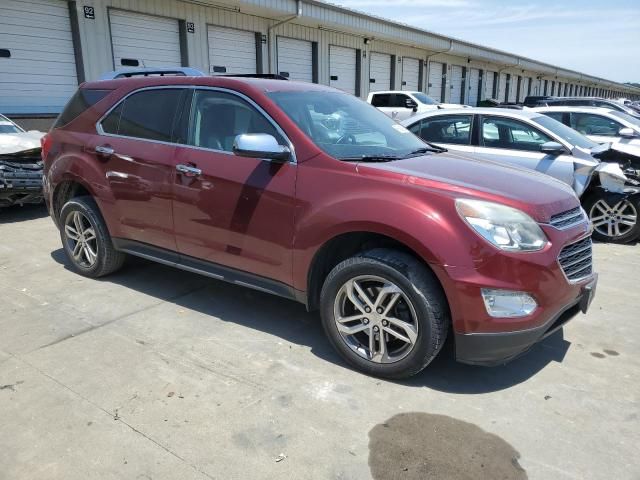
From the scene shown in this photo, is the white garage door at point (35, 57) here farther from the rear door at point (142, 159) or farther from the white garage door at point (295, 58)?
the rear door at point (142, 159)

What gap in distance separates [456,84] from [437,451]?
104ft

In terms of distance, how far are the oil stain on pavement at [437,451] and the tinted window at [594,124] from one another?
7.78 m

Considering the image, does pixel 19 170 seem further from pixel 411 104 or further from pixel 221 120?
pixel 411 104

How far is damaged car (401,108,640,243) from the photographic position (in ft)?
20.5

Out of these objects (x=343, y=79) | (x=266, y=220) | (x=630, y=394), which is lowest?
(x=630, y=394)

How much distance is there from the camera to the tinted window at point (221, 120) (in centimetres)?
359

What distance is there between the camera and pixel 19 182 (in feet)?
Result: 23.1

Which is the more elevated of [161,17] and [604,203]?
[161,17]

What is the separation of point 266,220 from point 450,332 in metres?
1.39

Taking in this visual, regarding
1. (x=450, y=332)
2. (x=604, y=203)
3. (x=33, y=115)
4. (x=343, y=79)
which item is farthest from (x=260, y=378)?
(x=343, y=79)

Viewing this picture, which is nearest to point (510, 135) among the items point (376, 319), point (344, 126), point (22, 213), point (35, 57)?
point (344, 126)

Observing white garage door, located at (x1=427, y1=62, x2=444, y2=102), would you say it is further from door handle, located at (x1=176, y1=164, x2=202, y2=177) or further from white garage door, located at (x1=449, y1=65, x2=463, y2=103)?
door handle, located at (x1=176, y1=164, x2=202, y2=177)

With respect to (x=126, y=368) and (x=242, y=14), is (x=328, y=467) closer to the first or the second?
(x=126, y=368)

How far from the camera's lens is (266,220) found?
11.2ft
